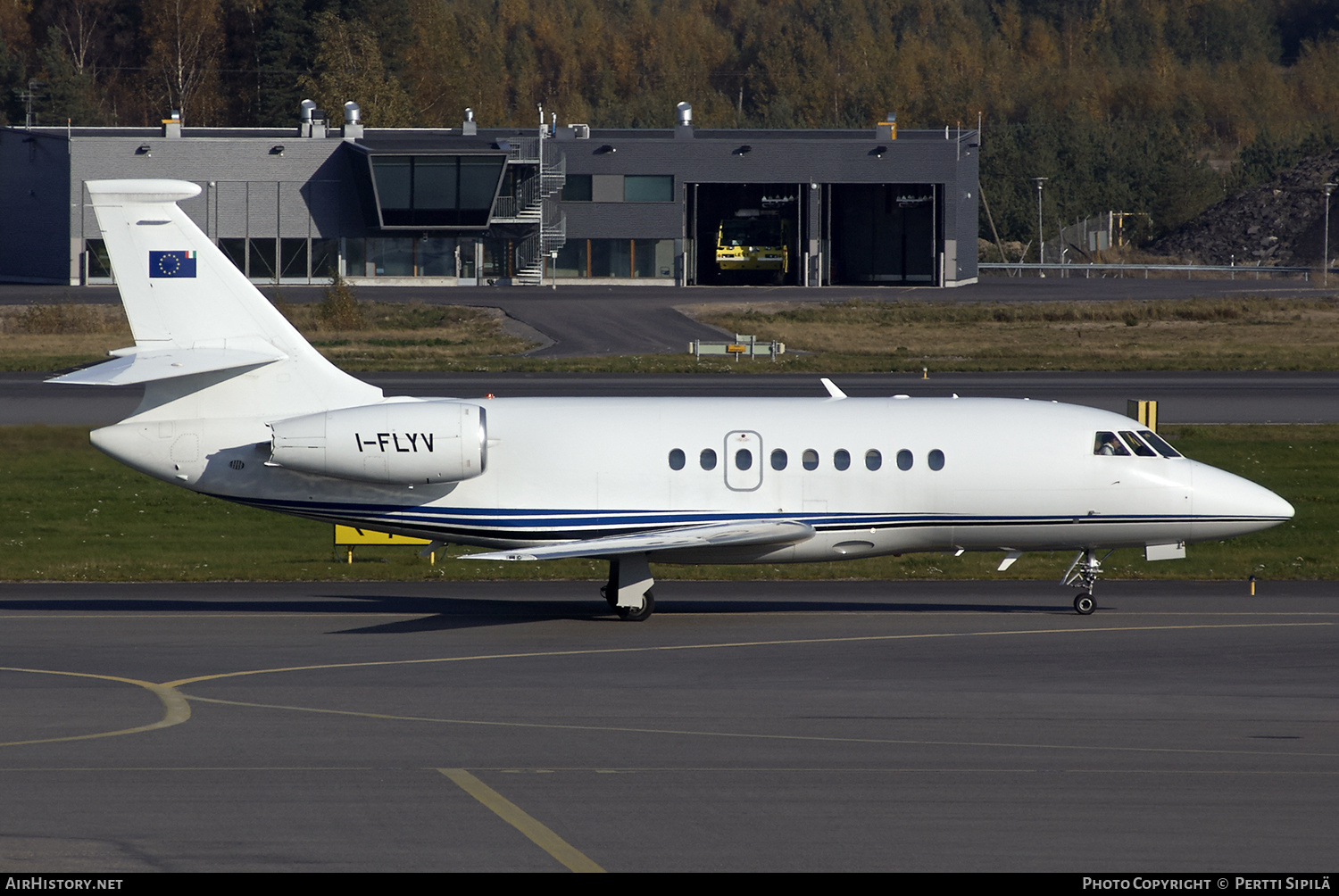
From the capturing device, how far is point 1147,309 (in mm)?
83375

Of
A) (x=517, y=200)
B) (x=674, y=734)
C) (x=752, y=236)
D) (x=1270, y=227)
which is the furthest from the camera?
(x=1270, y=227)

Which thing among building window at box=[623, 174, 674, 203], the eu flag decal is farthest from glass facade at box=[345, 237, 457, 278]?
the eu flag decal

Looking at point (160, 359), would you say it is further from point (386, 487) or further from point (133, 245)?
point (386, 487)

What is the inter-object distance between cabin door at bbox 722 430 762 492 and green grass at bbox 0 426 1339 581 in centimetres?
550

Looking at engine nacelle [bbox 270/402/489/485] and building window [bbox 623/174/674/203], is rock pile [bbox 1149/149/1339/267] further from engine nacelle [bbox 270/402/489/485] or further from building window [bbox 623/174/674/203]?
engine nacelle [bbox 270/402/489/485]

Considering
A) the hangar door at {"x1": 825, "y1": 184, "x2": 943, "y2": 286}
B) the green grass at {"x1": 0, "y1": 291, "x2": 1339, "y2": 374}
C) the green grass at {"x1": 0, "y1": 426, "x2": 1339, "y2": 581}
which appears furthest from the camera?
the hangar door at {"x1": 825, "y1": 184, "x2": 943, "y2": 286}

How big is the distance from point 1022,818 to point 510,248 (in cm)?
9751

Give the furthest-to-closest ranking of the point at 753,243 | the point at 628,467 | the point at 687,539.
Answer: the point at 753,243 < the point at 628,467 < the point at 687,539

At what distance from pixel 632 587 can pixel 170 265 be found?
→ 28.2 feet

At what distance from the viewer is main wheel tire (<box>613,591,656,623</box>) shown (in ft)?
79.1

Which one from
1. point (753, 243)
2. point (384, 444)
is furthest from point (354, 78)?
point (384, 444)

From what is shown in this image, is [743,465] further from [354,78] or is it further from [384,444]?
[354,78]

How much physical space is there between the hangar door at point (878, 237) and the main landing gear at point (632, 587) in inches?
3539

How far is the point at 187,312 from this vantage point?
23.8 m
